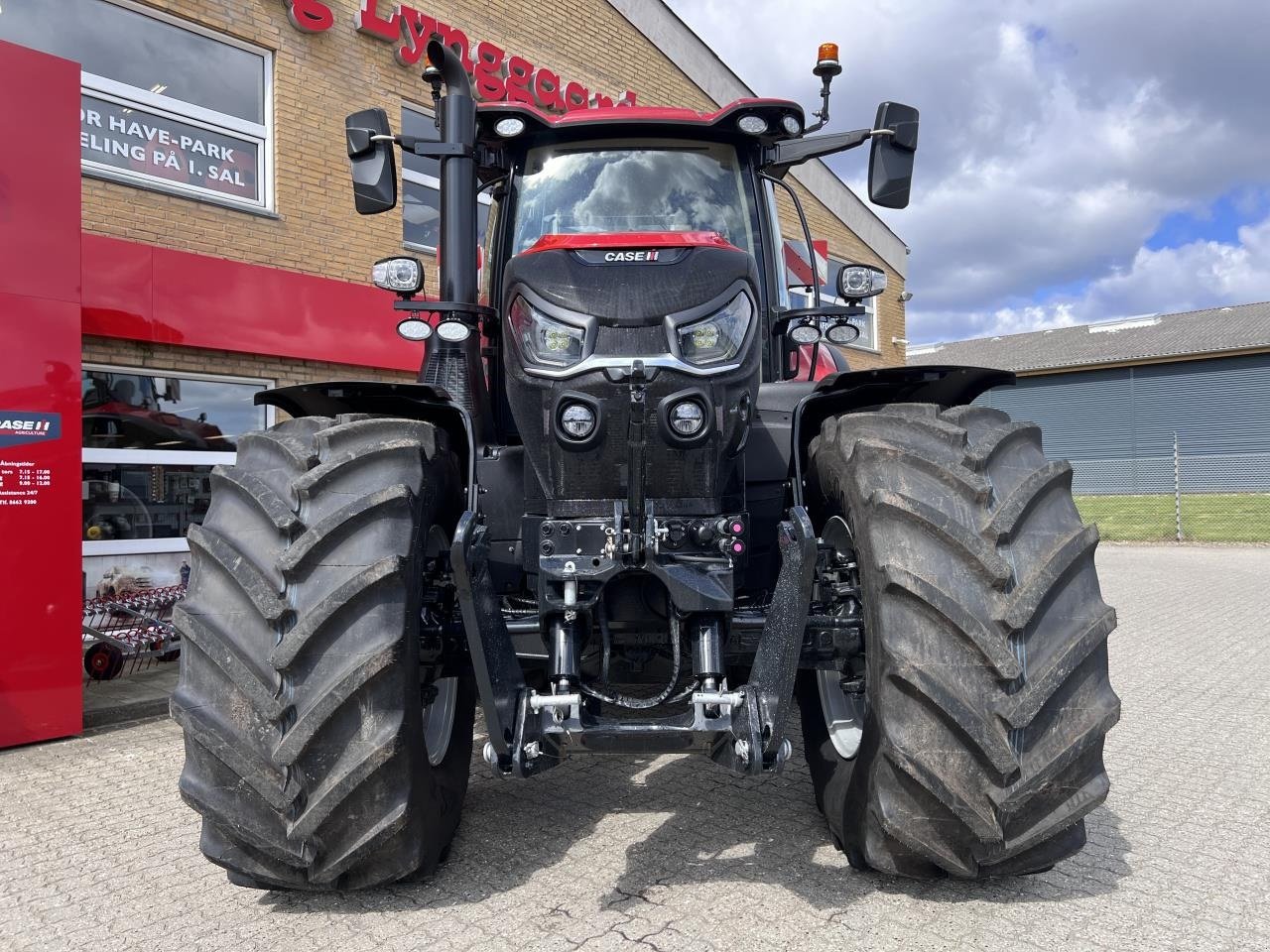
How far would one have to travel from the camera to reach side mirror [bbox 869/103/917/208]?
367 cm

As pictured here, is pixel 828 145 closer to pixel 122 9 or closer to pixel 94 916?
pixel 94 916

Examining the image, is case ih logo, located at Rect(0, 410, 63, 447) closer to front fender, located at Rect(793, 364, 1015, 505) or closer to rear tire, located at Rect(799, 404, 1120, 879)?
front fender, located at Rect(793, 364, 1015, 505)

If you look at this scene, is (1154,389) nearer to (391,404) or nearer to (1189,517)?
(1189,517)

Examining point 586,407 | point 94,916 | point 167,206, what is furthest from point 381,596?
point 167,206

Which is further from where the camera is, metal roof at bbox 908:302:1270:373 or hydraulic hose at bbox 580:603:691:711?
metal roof at bbox 908:302:1270:373

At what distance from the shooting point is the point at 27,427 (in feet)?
17.0

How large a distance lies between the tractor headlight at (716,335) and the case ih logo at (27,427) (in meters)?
4.07

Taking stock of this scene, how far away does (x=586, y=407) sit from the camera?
115 inches

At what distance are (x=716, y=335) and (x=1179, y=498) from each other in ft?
63.6

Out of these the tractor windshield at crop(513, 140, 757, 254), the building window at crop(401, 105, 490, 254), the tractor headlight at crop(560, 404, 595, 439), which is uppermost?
the building window at crop(401, 105, 490, 254)

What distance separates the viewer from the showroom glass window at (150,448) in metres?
7.73

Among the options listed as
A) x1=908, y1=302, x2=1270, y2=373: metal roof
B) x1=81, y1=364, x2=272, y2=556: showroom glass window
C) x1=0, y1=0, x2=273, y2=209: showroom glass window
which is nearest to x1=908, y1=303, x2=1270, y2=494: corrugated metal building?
x1=908, y1=302, x2=1270, y2=373: metal roof

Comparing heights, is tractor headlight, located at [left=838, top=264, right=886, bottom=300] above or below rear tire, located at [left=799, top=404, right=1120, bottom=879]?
above

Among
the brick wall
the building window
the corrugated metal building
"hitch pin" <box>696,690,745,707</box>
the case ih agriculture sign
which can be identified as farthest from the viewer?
the corrugated metal building
